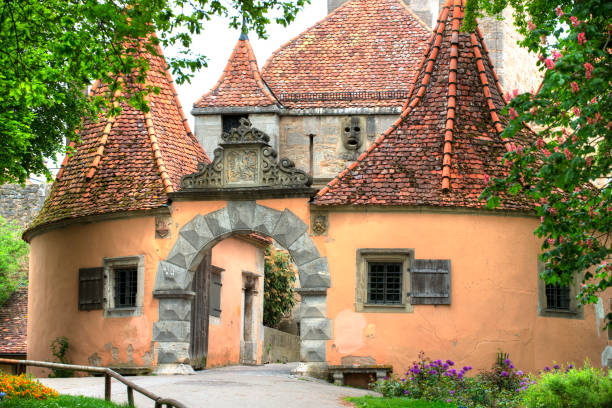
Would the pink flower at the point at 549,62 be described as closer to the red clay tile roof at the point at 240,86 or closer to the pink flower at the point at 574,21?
the pink flower at the point at 574,21

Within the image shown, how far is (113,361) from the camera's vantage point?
20672 millimetres

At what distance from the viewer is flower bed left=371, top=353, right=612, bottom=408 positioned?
14.4m

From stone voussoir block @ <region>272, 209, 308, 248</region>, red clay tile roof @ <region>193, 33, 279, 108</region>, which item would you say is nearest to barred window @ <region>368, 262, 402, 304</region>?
stone voussoir block @ <region>272, 209, 308, 248</region>

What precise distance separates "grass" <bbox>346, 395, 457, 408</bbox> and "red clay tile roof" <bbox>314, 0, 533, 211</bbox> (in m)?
4.36

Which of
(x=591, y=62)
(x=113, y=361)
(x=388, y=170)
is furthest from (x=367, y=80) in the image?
(x=591, y=62)

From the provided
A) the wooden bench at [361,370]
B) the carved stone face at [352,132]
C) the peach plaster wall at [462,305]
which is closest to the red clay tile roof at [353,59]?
the carved stone face at [352,132]

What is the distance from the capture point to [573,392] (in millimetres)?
14336

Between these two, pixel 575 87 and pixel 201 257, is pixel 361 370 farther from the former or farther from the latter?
pixel 575 87

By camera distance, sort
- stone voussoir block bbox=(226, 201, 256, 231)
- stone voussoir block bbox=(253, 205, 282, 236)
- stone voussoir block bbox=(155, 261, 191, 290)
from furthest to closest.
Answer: stone voussoir block bbox=(155, 261, 191, 290)
stone voussoir block bbox=(226, 201, 256, 231)
stone voussoir block bbox=(253, 205, 282, 236)

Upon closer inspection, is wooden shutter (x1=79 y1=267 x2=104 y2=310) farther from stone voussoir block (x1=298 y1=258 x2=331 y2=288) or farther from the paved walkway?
stone voussoir block (x1=298 y1=258 x2=331 y2=288)

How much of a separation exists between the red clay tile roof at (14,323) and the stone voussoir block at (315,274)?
12.2 m

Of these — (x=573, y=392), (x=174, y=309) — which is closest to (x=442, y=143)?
(x=174, y=309)

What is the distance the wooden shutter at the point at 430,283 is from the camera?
63.7 ft

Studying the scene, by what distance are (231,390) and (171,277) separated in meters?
4.33
